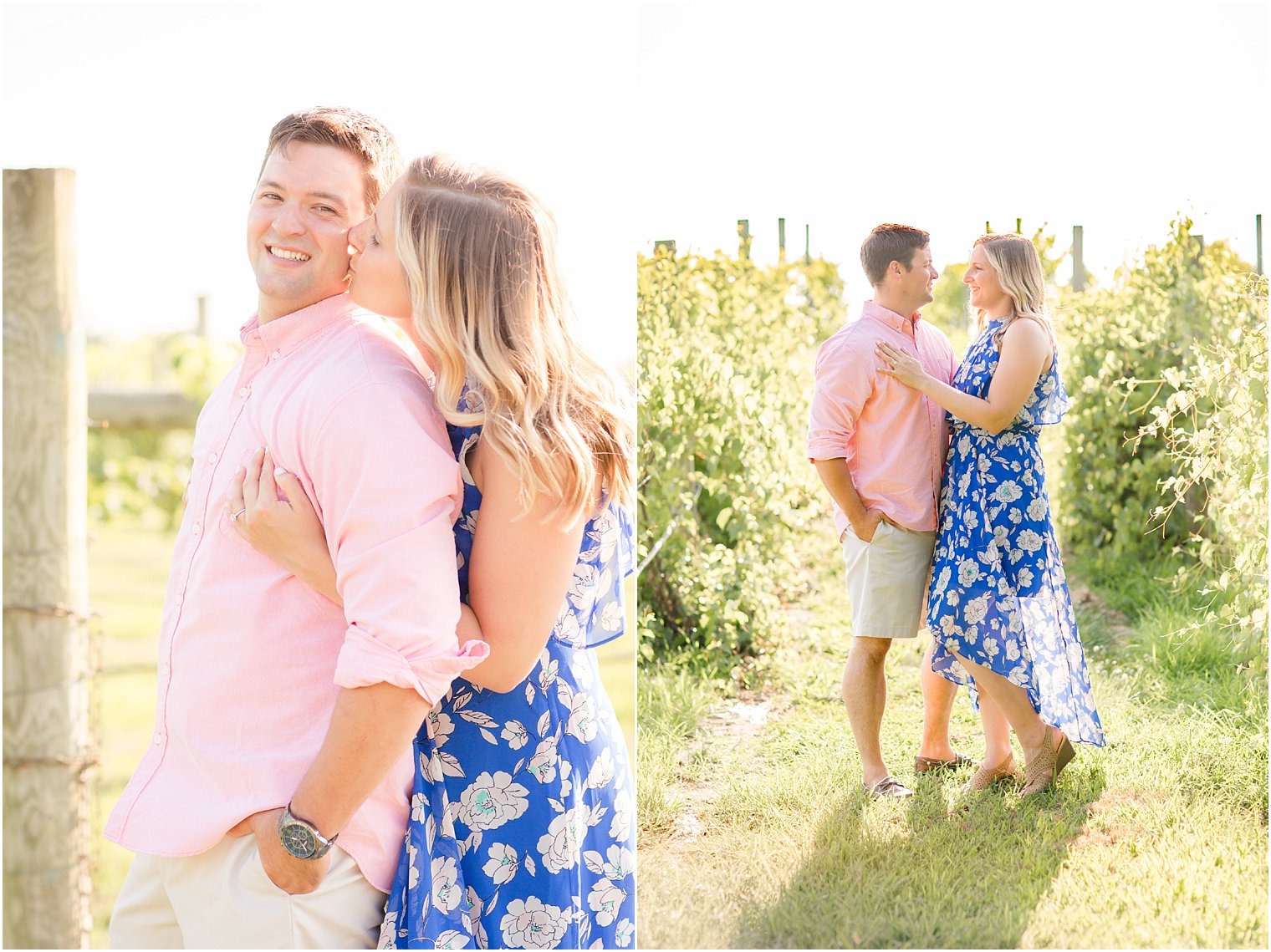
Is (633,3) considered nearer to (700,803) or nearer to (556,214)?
(556,214)

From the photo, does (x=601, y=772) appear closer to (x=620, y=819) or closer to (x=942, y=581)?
(x=620, y=819)

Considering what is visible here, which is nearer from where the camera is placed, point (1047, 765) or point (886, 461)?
point (1047, 765)

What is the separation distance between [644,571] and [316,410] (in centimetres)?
206

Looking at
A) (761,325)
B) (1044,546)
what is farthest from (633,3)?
(1044,546)

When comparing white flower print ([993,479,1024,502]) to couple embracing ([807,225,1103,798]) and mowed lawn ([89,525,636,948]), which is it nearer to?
couple embracing ([807,225,1103,798])

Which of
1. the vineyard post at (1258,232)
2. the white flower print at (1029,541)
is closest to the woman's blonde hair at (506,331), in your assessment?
the white flower print at (1029,541)

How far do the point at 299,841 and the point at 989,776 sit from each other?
5.86ft

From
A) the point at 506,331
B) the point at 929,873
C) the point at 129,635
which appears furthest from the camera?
the point at 129,635

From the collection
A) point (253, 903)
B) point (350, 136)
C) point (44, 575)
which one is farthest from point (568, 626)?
point (44, 575)

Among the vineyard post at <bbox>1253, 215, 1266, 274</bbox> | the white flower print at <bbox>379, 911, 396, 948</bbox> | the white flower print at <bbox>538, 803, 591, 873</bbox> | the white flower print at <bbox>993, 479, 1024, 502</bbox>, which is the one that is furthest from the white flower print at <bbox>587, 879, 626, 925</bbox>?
the vineyard post at <bbox>1253, 215, 1266, 274</bbox>

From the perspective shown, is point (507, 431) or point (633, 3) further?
point (633, 3)

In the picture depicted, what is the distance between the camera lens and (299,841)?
57.7 inches

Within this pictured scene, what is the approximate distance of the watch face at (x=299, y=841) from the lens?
1.46 m

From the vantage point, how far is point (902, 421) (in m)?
2.69
